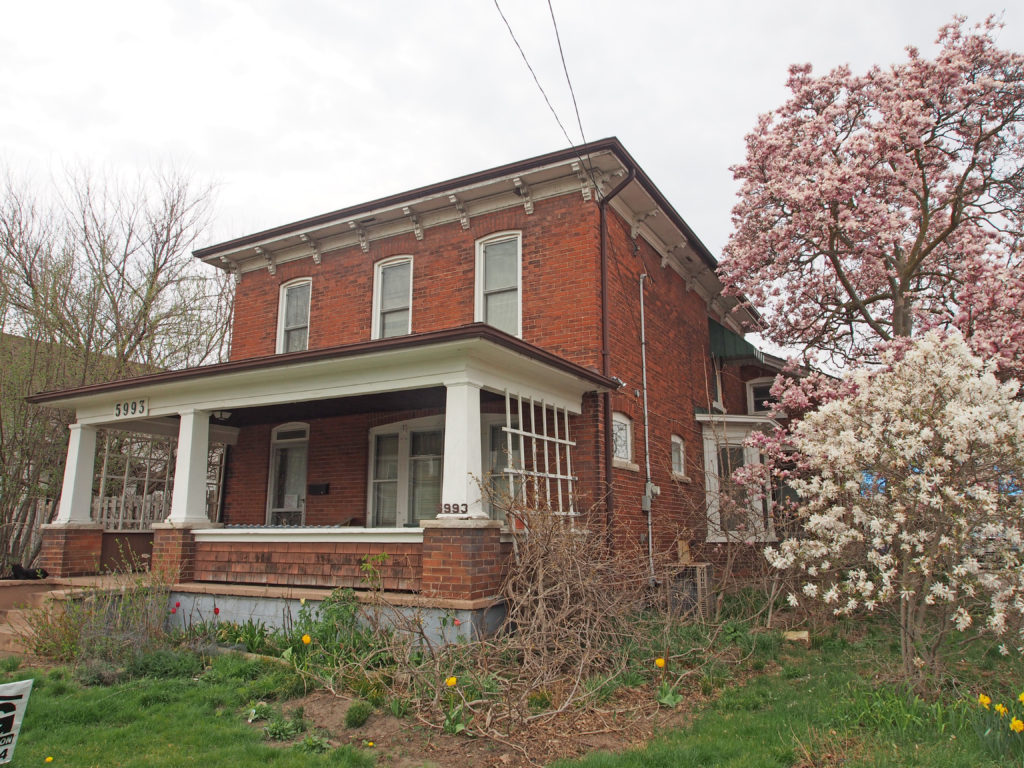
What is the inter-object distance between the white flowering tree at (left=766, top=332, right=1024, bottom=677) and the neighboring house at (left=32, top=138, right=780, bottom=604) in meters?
3.33

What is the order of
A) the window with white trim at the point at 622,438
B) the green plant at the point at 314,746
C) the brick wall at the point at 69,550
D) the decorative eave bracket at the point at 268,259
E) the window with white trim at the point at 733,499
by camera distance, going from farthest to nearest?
the decorative eave bracket at the point at 268,259
the brick wall at the point at 69,550
the window with white trim at the point at 622,438
the window with white trim at the point at 733,499
the green plant at the point at 314,746

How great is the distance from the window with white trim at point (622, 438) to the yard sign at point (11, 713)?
7585mm

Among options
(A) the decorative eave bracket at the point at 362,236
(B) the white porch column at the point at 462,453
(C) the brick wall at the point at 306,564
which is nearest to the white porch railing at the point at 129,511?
(C) the brick wall at the point at 306,564

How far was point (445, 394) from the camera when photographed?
10.6m

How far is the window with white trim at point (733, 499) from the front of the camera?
10.4 meters

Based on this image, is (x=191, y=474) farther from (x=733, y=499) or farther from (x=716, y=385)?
(x=716, y=385)

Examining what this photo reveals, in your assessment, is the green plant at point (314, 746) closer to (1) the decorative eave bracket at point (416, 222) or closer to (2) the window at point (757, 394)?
(1) the decorative eave bracket at point (416, 222)

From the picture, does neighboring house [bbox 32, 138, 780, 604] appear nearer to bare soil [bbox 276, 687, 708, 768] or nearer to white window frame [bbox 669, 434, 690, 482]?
white window frame [bbox 669, 434, 690, 482]

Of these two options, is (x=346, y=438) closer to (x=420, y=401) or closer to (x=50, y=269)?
(x=420, y=401)

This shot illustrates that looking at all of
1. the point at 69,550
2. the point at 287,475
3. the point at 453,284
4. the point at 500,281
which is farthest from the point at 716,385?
the point at 69,550

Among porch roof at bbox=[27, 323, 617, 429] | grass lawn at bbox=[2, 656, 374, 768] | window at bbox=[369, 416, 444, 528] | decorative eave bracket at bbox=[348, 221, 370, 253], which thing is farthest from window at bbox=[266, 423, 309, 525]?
grass lawn at bbox=[2, 656, 374, 768]

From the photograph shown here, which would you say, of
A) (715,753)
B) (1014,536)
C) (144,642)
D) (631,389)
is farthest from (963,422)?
(144,642)

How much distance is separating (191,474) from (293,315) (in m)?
4.32

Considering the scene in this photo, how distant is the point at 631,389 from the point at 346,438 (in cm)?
482
